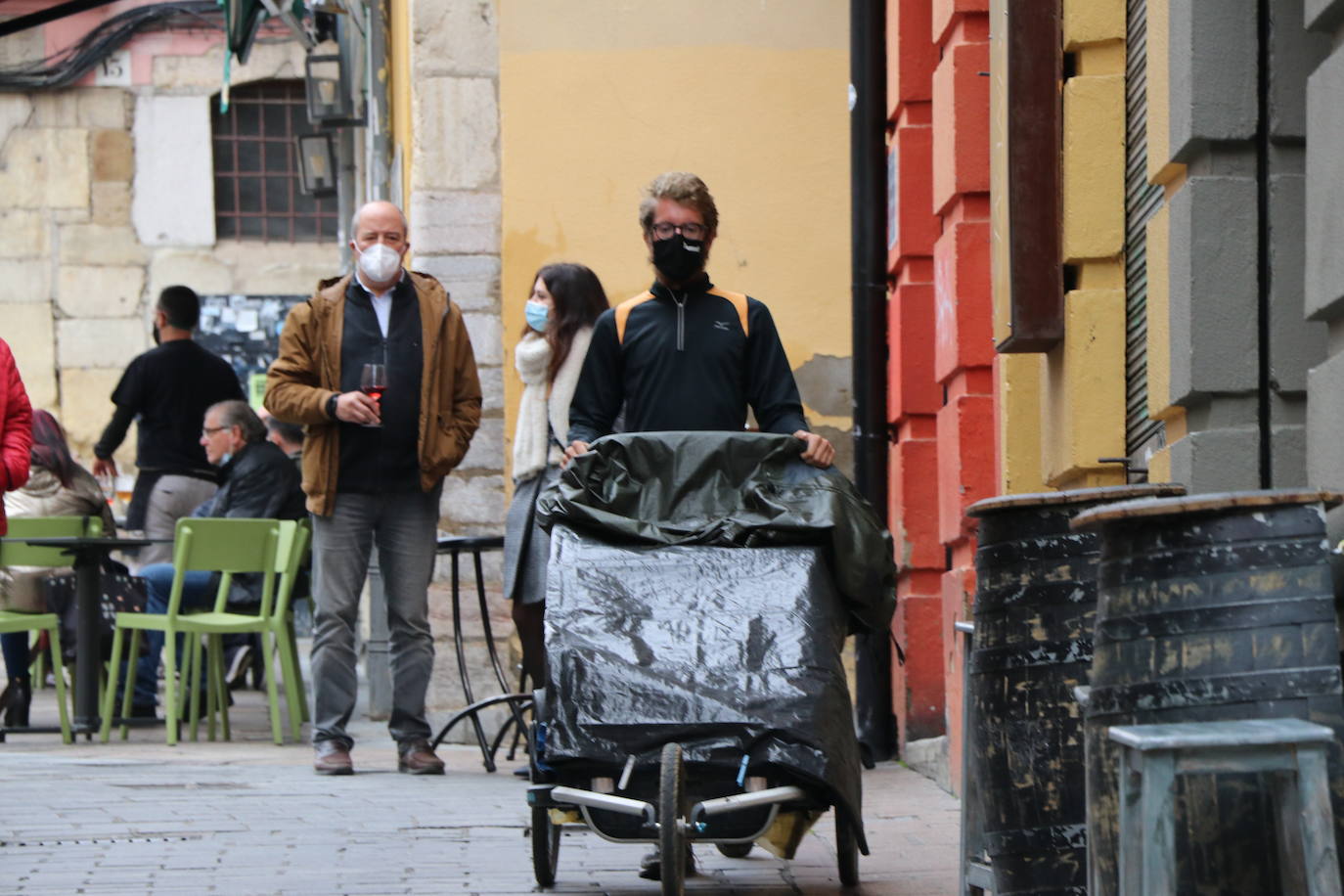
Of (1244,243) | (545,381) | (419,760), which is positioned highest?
(1244,243)

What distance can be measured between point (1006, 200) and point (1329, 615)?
3.38m

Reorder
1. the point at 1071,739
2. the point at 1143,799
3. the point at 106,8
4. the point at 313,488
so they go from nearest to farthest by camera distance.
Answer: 1. the point at 1143,799
2. the point at 1071,739
3. the point at 313,488
4. the point at 106,8

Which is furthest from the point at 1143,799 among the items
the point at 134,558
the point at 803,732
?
the point at 134,558

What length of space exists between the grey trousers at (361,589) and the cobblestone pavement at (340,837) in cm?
27

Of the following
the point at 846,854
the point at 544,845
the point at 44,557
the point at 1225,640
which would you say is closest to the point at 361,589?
the point at 44,557

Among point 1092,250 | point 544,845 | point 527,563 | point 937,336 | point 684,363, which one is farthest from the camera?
point 937,336

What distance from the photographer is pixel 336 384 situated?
8812 millimetres

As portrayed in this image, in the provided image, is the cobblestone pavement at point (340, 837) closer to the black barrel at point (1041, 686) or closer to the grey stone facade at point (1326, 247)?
the black barrel at point (1041, 686)

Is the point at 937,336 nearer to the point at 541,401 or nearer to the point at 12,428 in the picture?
the point at 541,401

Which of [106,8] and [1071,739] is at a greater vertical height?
[106,8]

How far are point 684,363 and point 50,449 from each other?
6.47 meters

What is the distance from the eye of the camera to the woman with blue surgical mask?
8469 mm

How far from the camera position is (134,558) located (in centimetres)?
1809

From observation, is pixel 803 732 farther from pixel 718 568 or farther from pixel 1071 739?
pixel 1071 739
